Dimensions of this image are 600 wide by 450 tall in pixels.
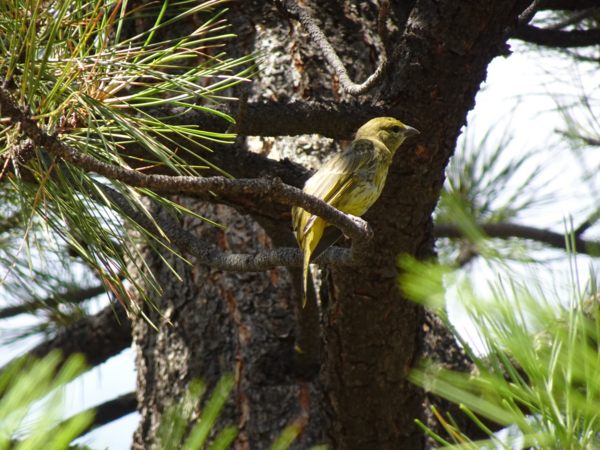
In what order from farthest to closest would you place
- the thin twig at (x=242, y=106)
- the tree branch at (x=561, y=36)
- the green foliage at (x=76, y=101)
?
the tree branch at (x=561, y=36) → the thin twig at (x=242, y=106) → the green foliage at (x=76, y=101)

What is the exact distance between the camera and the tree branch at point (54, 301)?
400cm

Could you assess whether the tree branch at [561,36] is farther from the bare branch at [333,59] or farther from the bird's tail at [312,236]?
the bird's tail at [312,236]

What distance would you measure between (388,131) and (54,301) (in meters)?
2.87

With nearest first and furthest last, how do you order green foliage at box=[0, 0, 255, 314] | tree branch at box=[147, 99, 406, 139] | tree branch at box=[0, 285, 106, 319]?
green foliage at box=[0, 0, 255, 314]
tree branch at box=[147, 99, 406, 139]
tree branch at box=[0, 285, 106, 319]

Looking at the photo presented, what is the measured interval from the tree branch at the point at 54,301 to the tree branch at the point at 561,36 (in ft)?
10.2

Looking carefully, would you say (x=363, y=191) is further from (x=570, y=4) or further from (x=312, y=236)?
(x=570, y=4)

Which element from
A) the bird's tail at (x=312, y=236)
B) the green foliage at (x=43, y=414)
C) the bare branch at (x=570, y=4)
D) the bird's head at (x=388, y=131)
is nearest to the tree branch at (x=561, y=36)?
the bare branch at (x=570, y=4)

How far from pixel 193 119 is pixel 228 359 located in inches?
54.2

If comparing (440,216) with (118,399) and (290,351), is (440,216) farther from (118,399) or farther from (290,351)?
(118,399)

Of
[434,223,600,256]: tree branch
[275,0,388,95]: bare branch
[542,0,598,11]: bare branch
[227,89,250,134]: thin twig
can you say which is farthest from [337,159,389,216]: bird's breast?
[542,0,598,11]: bare branch

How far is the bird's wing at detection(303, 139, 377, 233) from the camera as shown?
2648 millimetres

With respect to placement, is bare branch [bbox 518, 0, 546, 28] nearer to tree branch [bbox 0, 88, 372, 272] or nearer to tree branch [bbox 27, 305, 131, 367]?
tree branch [bbox 0, 88, 372, 272]

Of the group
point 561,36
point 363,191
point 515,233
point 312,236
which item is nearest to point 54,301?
point 312,236

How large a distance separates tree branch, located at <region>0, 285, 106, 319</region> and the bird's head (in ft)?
7.21
